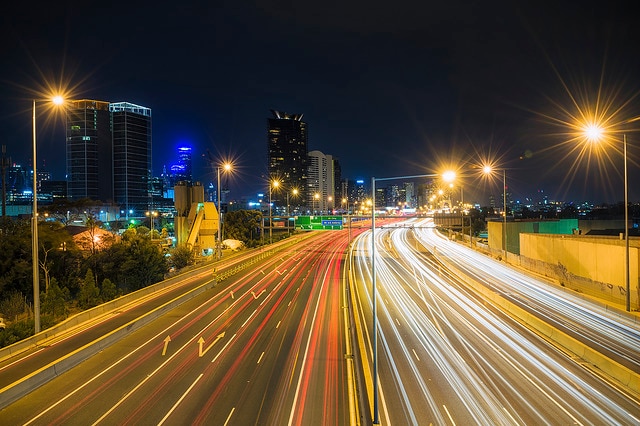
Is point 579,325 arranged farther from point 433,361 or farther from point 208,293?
point 208,293

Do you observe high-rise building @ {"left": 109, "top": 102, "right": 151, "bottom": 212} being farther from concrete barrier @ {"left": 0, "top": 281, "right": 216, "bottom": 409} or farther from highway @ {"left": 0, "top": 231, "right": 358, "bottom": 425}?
concrete barrier @ {"left": 0, "top": 281, "right": 216, "bottom": 409}

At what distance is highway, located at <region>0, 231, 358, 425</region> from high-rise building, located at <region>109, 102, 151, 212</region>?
156043 mm

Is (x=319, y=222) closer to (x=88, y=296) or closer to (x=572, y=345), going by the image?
(x=88, y=296)

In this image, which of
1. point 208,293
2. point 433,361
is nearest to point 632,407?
point 433,361

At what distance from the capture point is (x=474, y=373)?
15.0 metres

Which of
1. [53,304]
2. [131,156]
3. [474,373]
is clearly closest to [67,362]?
[53,304]

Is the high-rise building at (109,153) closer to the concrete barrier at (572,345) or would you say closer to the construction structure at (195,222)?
the construction structure at (195,222)

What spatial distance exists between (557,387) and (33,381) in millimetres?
18181

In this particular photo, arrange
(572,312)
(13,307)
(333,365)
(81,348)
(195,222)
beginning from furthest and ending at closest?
(195,222) → (13,307) → (572,312) → (81,348) → (333,365)

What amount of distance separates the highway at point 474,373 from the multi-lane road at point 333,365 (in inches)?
2.5

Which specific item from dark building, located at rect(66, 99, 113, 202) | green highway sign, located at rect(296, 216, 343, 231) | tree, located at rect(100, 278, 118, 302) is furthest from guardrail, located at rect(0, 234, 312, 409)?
dark building, located at rect(66, 99, 113, 202)

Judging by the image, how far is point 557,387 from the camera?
13.7 metres

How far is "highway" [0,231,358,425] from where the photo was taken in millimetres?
11969

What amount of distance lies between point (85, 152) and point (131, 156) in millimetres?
16512
